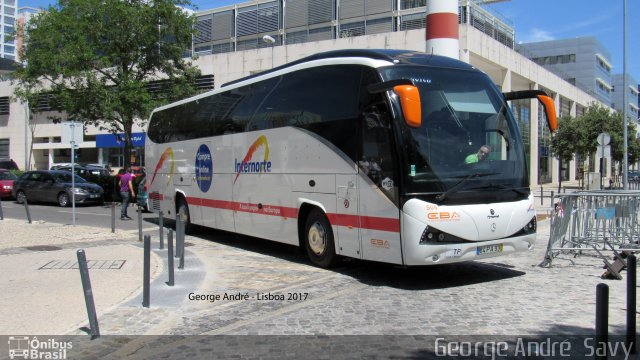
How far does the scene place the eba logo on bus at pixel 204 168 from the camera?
1326cm

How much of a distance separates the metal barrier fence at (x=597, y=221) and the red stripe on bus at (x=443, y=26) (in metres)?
12.4

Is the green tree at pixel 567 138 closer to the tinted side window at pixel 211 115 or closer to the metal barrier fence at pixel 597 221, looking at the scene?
the metal barrier fence at pixel 597 221

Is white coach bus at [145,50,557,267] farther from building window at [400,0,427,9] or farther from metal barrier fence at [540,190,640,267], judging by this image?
building window at [400,0,427,9]

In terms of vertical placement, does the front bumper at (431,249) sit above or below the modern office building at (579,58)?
below

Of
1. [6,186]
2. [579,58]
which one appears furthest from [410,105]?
[579,58]

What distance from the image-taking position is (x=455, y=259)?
25.5 ft

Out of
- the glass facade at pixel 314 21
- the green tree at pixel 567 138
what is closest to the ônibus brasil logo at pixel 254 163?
the glass facade at pixel 314 21

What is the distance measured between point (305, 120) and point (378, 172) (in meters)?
2.23

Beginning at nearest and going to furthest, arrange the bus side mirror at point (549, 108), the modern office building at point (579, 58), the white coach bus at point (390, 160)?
Result: the white coach bus at point (390, 160) < the bus side mirror at point (549, 108) < the modern office building at point (579, 58)

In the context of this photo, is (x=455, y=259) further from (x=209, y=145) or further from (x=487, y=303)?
(x=209, y=145)

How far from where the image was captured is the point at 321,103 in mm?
9336

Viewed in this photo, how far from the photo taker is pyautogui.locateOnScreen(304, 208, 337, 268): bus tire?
367 inches

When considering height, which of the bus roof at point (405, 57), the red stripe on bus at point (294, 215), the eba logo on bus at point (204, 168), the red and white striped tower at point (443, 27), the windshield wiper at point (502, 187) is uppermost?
the red and white striped tower at point (443, 27)

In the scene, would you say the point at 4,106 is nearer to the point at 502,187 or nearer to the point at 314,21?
the point at 314,21
